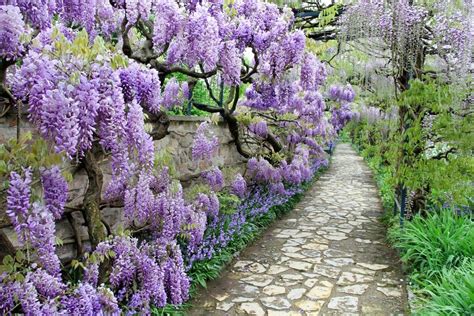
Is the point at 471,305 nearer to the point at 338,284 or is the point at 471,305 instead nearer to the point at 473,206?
the point at 338,284

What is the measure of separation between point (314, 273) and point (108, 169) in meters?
2.23

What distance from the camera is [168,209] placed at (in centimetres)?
324

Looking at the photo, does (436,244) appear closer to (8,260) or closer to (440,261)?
(440,261)

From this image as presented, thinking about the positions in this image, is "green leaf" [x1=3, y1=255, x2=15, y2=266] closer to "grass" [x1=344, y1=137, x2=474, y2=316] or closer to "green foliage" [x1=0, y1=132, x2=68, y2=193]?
"green foliage" [x1=0, y1=132, x2=68, y2=193]

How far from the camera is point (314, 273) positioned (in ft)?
13.7

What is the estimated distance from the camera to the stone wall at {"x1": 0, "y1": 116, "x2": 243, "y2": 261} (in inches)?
99.7

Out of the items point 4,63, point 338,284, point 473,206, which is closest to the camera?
point 4,63

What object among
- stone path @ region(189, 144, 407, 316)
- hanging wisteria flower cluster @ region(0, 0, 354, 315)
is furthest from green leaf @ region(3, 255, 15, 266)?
stone path @ region(189, 144, 407, 316)

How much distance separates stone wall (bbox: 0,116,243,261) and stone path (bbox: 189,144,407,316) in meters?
1.02

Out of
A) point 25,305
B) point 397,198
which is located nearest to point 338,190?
point 397,198

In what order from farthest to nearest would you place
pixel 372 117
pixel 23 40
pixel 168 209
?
pixel 372 117, pixel 168 209, pixel 23 40

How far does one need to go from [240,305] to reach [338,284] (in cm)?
103

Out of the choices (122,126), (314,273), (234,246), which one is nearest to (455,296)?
(314,273)

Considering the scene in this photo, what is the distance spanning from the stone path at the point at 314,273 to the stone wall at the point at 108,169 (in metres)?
1.02
